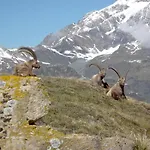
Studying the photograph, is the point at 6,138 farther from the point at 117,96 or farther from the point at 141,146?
the point at 117,96

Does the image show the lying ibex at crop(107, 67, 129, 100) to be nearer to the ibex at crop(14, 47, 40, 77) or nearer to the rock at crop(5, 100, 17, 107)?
the ibex at crop(14, 47, 40, 77)

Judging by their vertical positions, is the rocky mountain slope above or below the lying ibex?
below

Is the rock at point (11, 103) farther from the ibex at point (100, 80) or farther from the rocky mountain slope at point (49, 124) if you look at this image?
the ibex at point (100, 80)

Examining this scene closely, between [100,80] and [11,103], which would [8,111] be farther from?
[100,80]

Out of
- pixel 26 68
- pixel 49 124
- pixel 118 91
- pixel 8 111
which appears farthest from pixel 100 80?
pixel 8 111

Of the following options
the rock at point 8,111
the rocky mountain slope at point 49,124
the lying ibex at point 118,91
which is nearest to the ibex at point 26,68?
the lying ibex at point 118,91

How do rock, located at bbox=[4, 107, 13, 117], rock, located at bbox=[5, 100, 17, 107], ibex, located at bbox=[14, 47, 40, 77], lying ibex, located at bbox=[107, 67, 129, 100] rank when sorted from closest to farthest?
1. rock, located at bbox=[4, 107, 13, 117]
2. rock, located at bbox=[5, 100, 17, 107]
3. lying ibex, located at bbox=[107, 67, 129, 100]
4. ibex, located at bbox=[14, 47, 40, 77]

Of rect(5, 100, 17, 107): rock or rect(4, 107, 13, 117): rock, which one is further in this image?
rect(5, 100, 17, 107): rock

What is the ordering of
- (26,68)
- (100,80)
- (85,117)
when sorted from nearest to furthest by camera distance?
(85,117) → (26,68) → (100,80)

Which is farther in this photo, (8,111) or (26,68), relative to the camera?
(26,68)

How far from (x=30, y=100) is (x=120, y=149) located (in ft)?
9.88

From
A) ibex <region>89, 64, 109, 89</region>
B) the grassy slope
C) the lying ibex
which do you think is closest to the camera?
the grassy slope

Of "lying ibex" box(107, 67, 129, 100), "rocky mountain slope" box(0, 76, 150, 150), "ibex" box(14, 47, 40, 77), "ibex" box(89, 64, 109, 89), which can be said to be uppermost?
"ibex" box(89, 64, 109, 89)

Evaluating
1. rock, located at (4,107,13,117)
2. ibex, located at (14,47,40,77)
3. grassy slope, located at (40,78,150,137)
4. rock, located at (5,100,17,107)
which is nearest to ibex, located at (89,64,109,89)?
ibex, located at (14,47,40,77)
